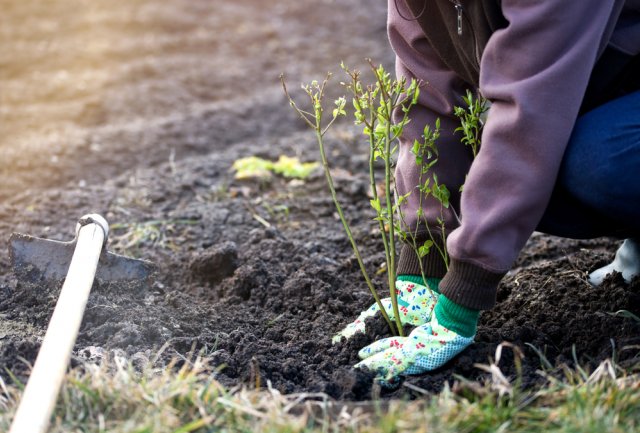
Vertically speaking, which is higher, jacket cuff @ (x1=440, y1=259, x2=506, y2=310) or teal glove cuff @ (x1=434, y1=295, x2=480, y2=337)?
jacket cuff @ (x1=440, y1=259, x2=506, y2=310)

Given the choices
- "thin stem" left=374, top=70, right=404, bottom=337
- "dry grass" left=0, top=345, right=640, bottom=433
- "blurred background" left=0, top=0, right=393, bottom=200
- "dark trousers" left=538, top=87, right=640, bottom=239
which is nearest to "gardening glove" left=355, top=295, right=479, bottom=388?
"thin stem" left=374, top=70, right=404, bottom=337

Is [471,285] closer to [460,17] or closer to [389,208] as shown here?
[389,208]

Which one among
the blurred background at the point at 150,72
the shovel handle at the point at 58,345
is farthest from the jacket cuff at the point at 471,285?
the blurred background at the point at 150,72

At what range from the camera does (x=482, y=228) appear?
207 centimetres

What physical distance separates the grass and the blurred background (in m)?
2.65

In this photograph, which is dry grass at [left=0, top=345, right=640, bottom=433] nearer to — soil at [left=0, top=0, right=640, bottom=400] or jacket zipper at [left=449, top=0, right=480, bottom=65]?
soil at [left=0, top=0, right=640, bottom=400]

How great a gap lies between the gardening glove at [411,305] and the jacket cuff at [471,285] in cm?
25

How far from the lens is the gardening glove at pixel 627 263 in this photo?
8.72 ft

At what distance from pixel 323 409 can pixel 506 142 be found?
790mm

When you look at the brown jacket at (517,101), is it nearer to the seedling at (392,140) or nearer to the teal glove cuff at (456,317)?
the teal glove cuff at (456,317)

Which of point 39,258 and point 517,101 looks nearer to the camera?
point 517,101

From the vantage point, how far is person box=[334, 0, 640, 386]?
2.03 metres

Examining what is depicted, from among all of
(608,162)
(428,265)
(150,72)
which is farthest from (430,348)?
(150,72)

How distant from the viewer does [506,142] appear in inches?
81.7
